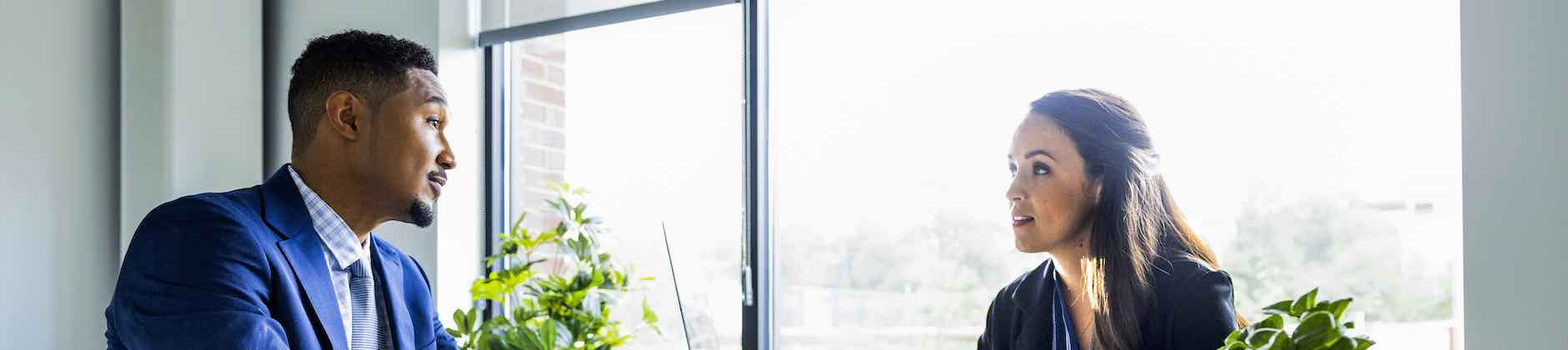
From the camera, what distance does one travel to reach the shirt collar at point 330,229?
1807mm

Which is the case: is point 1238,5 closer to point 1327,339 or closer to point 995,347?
point 995,347

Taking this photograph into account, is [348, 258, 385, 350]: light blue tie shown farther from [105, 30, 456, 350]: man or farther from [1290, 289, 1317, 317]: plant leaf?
[1290, 289, 1317, 317]: plant leaf

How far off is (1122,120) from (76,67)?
283 cm

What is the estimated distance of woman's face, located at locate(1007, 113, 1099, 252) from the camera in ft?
6.13

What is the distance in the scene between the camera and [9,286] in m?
3.18

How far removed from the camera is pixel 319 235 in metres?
1.80

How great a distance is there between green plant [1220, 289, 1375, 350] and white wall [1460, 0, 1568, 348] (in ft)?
4.21

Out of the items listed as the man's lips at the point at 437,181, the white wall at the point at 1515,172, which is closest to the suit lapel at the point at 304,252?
the man's lips at the point at 437,181

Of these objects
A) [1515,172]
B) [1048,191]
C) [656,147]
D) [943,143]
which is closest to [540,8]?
[656,147]

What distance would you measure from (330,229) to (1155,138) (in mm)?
1302

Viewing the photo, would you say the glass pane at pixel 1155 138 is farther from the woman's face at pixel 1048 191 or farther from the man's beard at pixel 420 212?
the man's beard at pixel 420 212

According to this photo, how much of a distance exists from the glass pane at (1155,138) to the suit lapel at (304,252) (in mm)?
1076

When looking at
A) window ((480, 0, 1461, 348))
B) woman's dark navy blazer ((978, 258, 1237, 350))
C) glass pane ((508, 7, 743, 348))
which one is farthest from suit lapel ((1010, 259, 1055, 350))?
glass pane ((508, 7, 743, 348))

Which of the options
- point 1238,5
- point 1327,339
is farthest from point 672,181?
point 1327,339
